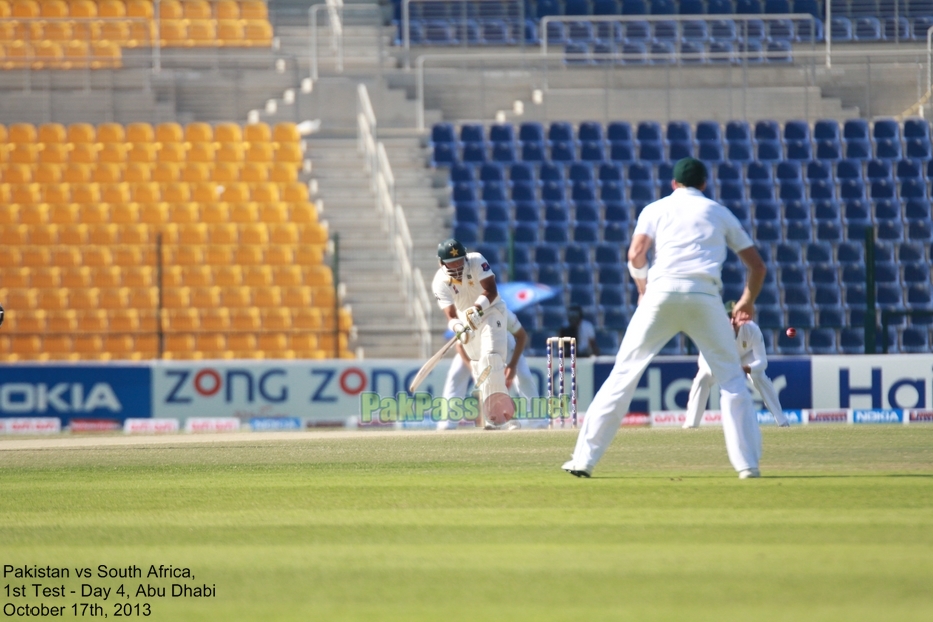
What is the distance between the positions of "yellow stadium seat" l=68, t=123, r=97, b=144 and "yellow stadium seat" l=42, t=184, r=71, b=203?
1551 mm

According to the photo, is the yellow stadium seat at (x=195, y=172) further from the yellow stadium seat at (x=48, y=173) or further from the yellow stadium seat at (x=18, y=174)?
the yellow stadium seat at (x=18, y=174)

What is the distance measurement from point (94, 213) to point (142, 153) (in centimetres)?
206

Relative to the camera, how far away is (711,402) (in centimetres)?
1997

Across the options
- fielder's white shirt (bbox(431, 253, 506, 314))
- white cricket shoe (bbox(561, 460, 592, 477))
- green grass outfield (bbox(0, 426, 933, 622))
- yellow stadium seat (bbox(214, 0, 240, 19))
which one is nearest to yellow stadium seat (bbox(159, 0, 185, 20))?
yellow stadium seat (bbox(214, 0, 240, 19))

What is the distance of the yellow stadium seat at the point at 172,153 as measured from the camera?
88.9ft

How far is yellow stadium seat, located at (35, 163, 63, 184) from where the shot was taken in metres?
26.6

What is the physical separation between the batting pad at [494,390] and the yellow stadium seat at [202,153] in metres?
12.8

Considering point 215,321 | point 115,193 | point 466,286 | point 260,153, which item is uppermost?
point 260,153

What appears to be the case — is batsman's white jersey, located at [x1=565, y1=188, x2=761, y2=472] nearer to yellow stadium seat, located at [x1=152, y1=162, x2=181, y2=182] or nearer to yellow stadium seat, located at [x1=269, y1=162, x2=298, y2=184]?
yellow stadium seat, located at [x1=269, y1=162, x2=298, y2=184]

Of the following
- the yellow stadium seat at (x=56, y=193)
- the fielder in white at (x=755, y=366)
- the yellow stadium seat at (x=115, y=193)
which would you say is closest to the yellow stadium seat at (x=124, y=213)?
the yellow stadium seat at (x=115, y=193)

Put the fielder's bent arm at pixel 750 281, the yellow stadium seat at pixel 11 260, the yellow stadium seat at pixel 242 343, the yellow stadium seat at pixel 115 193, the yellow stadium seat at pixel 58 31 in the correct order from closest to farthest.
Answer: the fielder's bent arm at pixel 750 281 < the yellow stadium seat at pixel 242 343 < the yellow stadium seat at pixel 11 260 < the yellow stadium seat at pixel 115 193 < the yellow stadium seat at pixel 58 31

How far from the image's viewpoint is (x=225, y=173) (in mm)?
26719

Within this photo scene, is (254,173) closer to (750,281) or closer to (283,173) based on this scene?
(283,173)

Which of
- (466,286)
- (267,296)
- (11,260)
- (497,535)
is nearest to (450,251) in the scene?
(466,286)
